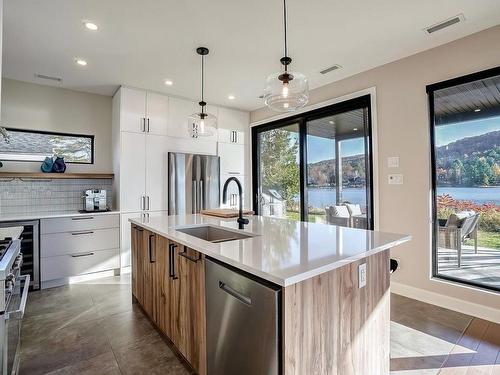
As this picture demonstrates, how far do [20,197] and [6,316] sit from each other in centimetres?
325

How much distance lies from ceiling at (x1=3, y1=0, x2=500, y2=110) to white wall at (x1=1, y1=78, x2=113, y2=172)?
218 mm

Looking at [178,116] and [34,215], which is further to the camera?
[178,116]

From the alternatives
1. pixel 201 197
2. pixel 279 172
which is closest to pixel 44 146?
pixel 201 197

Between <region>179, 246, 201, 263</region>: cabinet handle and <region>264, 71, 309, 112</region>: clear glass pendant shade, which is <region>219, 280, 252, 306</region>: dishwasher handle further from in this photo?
<region>264, 71, 309, 112</region>: clear glass pendant shade

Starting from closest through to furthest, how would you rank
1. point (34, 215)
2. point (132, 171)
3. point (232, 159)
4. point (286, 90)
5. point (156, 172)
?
point (286, 90) < point (34, 215) < point (132, 171) < point (156, 172) < point (232, 159)

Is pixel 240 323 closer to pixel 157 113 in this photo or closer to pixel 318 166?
pixel 318 166

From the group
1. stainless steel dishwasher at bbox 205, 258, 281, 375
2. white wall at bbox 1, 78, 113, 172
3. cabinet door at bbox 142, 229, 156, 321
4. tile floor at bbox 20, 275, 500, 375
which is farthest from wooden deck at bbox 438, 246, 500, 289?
white wall at bbox 1, 78, 113, 172

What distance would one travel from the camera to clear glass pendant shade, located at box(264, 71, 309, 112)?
7.16ft

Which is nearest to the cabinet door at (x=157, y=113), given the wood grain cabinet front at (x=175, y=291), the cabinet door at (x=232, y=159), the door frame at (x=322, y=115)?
the cabinet door at (x=232, y=159)

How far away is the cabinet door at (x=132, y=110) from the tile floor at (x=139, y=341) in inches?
94.0

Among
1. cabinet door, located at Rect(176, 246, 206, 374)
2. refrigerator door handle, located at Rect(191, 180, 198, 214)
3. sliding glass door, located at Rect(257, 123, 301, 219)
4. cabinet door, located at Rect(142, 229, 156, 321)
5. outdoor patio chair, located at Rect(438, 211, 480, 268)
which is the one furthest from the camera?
sliding glass door, located at Rect(257, 123, 301, 219)

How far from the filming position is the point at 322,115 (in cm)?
412

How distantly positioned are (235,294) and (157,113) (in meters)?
3.67

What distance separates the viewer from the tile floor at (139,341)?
1.87 m
